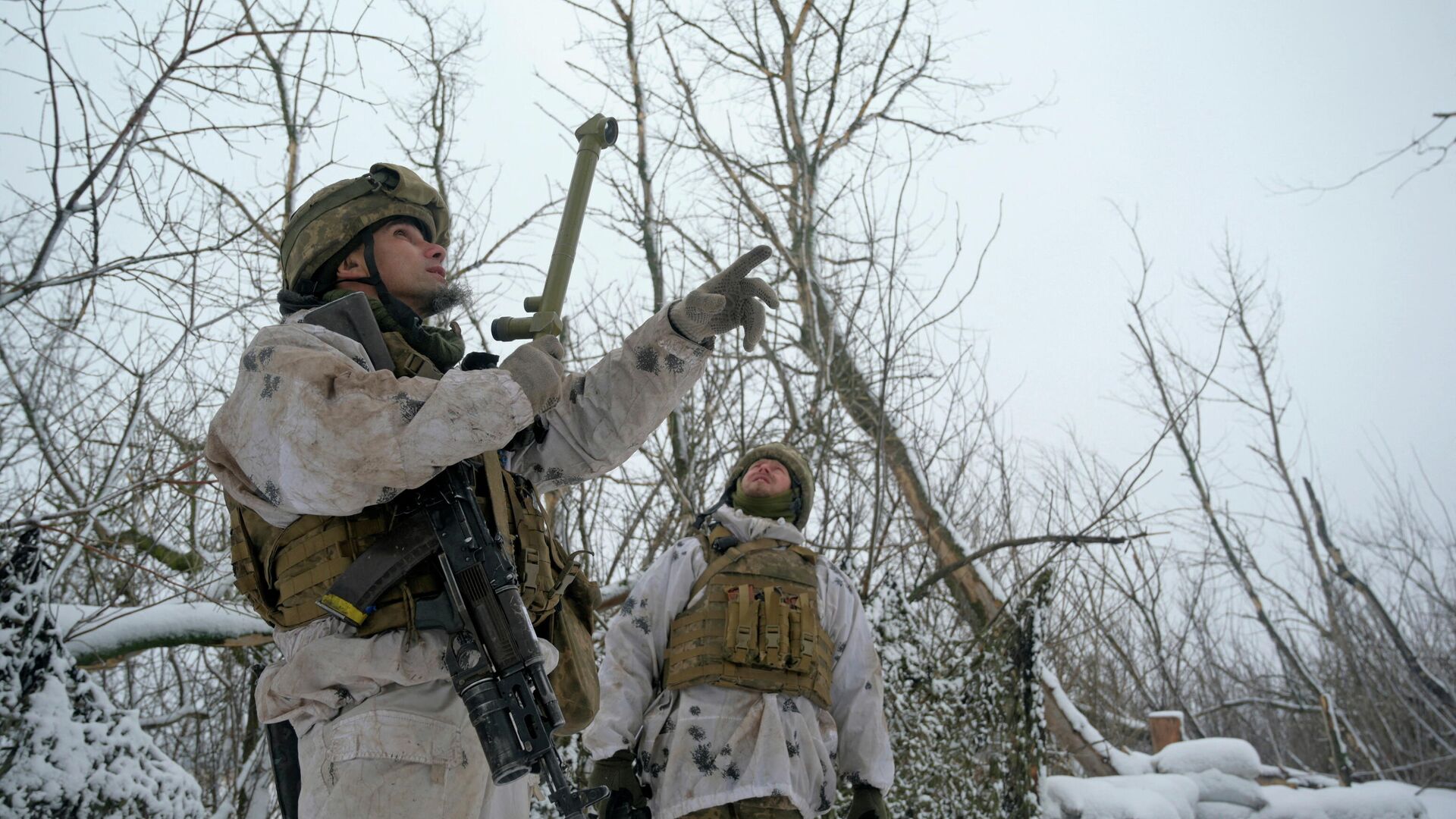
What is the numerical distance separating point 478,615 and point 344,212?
982 mm

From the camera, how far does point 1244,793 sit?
7.00 metres

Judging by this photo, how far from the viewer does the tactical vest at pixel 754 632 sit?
309cm

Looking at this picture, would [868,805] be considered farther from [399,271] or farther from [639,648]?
[399,271]

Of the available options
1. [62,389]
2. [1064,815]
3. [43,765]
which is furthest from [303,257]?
[62,389]

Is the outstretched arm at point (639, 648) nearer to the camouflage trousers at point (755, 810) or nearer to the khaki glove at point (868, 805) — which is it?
the camouflage trousers at point (755, 810)

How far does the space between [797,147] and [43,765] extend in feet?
22.0

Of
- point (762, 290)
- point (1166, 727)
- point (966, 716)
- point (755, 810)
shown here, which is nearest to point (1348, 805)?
point (1166, 727)

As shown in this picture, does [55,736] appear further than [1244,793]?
No

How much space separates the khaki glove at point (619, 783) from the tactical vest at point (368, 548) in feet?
3.96

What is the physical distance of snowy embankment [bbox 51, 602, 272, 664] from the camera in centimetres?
356

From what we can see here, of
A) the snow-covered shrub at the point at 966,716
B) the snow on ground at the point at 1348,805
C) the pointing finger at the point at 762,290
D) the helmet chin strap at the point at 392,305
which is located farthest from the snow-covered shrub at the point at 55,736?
the snow on ground at the point at 1348,805

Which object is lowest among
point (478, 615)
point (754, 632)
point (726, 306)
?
point (478, 615)

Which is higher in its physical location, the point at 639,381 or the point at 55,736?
the point at 639,381

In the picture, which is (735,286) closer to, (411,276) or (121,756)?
(411,276)
